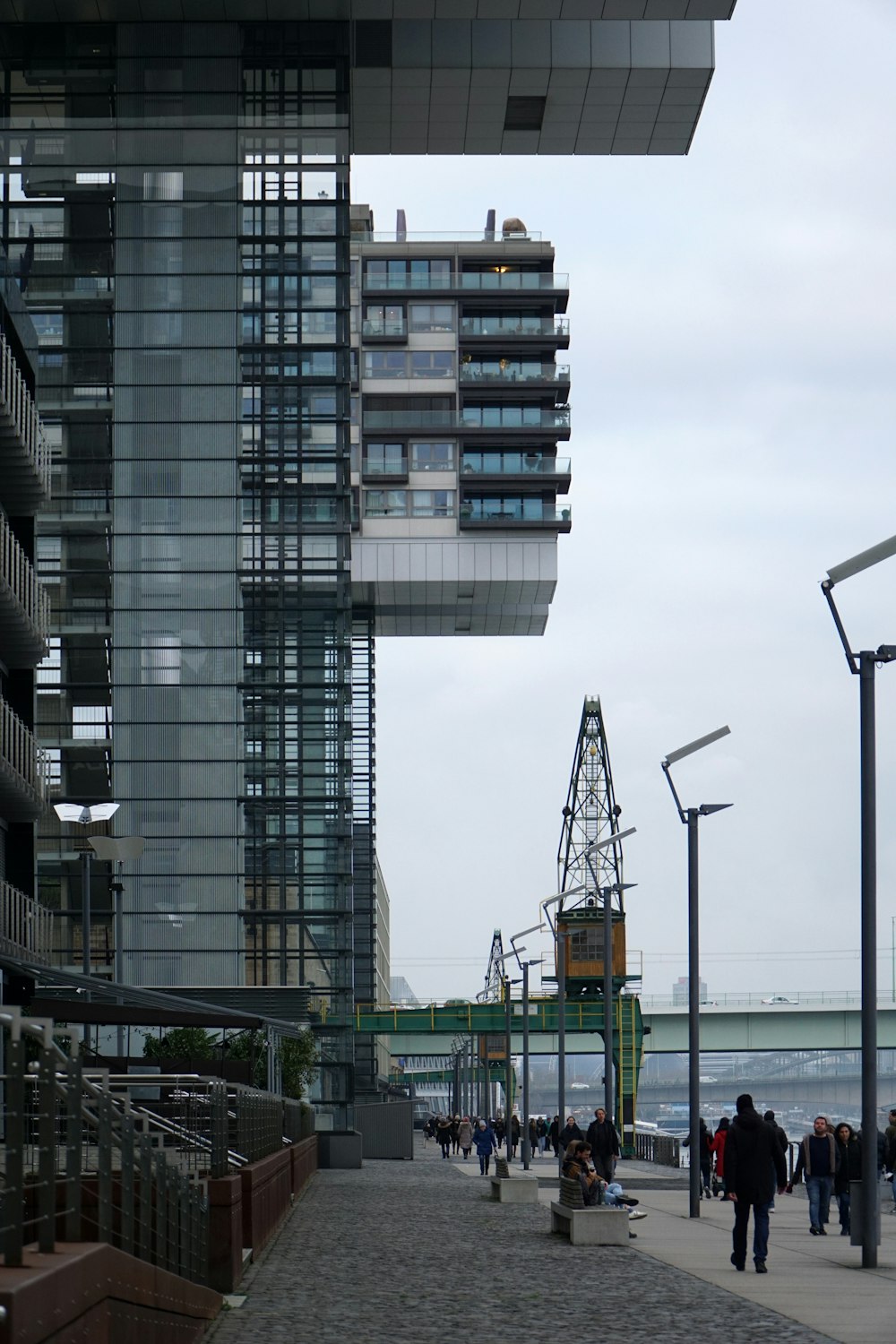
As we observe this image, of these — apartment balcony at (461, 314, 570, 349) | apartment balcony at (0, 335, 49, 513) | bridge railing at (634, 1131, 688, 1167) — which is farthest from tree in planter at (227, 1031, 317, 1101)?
apartment balcony at (461, 314, 570, 349)

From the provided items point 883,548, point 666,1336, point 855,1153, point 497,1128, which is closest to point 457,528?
point 497,1128

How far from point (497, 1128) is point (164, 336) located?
55.0 m

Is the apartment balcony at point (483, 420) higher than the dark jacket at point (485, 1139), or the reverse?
the apartment balcony at point (483, 420)

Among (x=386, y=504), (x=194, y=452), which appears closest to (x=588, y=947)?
(x=386, y=504)

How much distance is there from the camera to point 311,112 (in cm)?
5666

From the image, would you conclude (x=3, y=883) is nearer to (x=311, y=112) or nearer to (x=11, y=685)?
(x=11, y=685)

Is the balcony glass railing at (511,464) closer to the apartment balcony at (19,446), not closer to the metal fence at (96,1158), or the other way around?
the apartment balcony at (19,446)

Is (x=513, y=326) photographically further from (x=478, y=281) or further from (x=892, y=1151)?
(x=892, y=1151)

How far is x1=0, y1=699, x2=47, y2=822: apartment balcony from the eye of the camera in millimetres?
39406

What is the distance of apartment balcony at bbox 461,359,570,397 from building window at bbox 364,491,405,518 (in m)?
6.64

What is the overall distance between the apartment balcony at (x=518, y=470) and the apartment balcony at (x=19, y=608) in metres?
47.2

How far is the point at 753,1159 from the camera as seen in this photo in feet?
69.1

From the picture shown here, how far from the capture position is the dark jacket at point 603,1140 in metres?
35.2

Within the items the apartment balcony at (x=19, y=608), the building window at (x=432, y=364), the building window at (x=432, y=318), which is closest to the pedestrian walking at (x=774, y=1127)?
the apartment balcony at (x=19, y=608)
